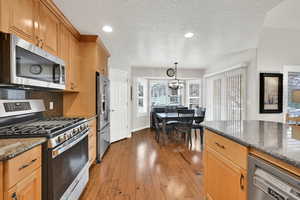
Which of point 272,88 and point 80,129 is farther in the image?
point 272,88

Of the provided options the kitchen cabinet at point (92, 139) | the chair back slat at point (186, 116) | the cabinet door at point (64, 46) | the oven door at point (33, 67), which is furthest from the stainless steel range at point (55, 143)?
the chair back slat at point (186, 116)

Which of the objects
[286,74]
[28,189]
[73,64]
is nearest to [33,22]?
[73,64]

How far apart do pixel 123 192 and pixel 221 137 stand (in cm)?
145

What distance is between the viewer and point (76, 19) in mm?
2299

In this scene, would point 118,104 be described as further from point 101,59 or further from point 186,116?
point 186,116

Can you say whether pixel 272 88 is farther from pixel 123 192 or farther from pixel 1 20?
pixel 1 20

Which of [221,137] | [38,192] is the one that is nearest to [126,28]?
[221,137]

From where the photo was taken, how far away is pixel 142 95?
6582mm

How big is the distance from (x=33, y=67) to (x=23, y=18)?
46cm

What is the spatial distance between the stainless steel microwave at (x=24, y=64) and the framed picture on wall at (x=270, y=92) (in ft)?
13.7

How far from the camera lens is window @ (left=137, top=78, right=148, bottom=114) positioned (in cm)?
635

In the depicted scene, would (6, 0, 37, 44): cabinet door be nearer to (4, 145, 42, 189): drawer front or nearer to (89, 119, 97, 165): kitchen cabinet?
(4, 145, 42, 189): drawer front

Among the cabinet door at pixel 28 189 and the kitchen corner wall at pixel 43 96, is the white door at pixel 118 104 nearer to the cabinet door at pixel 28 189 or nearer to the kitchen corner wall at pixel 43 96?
the kitchen corner wall at pixel 43 96

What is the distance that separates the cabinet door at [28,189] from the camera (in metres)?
0.95
